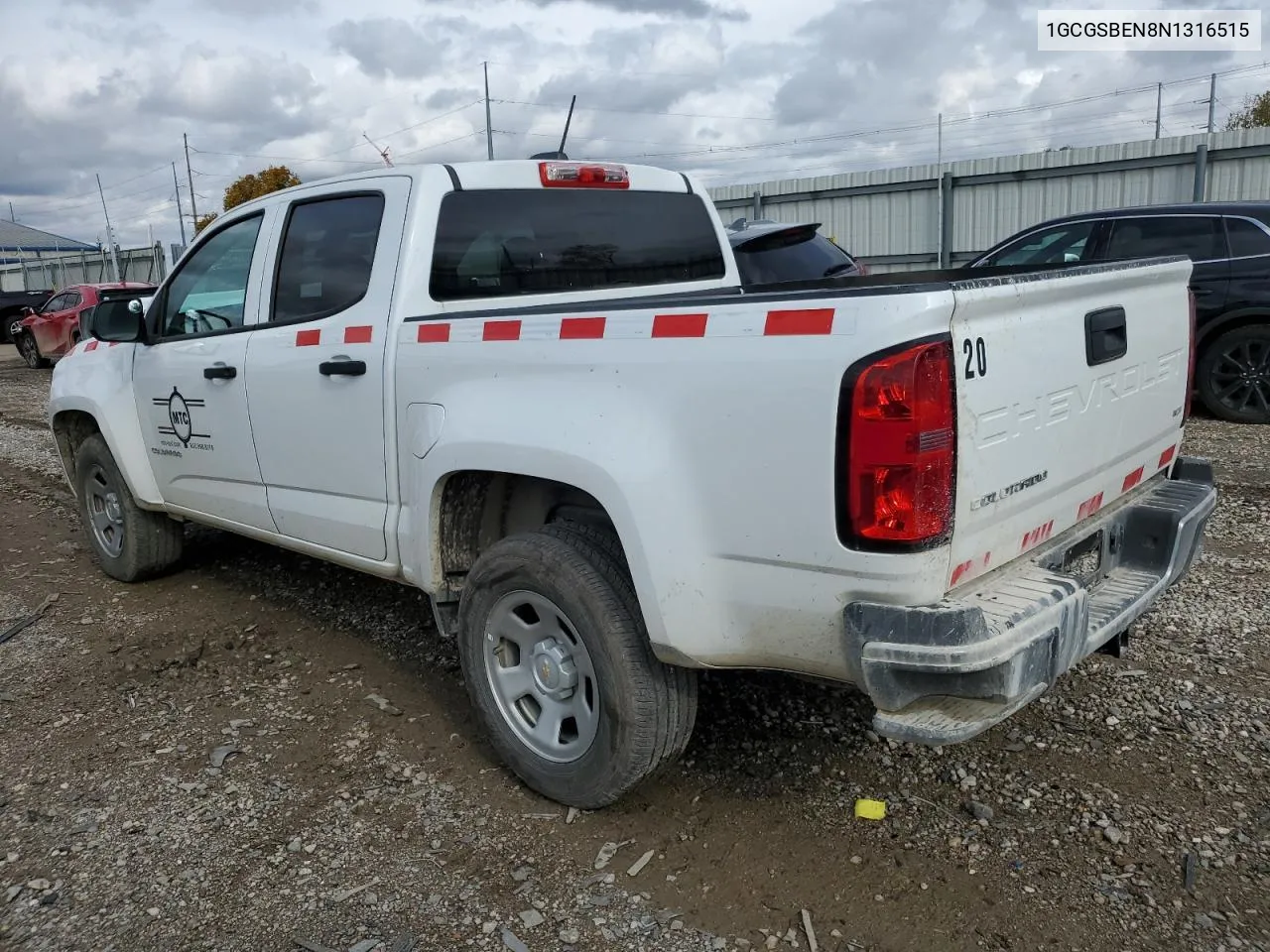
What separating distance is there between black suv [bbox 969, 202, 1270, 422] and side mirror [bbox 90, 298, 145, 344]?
20.2 ft

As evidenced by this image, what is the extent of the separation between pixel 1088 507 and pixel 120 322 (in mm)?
4105

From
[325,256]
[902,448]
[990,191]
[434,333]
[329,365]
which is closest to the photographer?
[902,448]

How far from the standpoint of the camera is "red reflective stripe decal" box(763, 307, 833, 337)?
7.33 feet

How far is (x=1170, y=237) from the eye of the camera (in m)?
8.13

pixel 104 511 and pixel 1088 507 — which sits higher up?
pixel 1088 507

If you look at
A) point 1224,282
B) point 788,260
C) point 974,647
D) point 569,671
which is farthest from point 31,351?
point 974,647

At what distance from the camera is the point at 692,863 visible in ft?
9.29

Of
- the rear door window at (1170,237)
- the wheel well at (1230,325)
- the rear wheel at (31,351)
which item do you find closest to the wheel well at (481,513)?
the rear door window at (1170,237)

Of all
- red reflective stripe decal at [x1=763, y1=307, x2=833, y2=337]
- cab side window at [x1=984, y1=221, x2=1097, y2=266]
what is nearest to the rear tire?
cab side window at [x1=984, y1=221, x2=1097, y2=266]

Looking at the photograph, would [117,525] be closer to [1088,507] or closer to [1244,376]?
[1088,507]

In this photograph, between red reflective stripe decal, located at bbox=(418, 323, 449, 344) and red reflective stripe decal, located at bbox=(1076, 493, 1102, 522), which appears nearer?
red reflective stripe decal, located at bbox=(1076, 493, 1102, 522)

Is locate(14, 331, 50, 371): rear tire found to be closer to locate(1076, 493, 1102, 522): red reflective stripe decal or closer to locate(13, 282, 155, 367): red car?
locate(13, 282, 155, 367): red car

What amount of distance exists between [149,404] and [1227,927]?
4.52 metres

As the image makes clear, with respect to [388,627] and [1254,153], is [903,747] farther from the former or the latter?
[1254,153]
